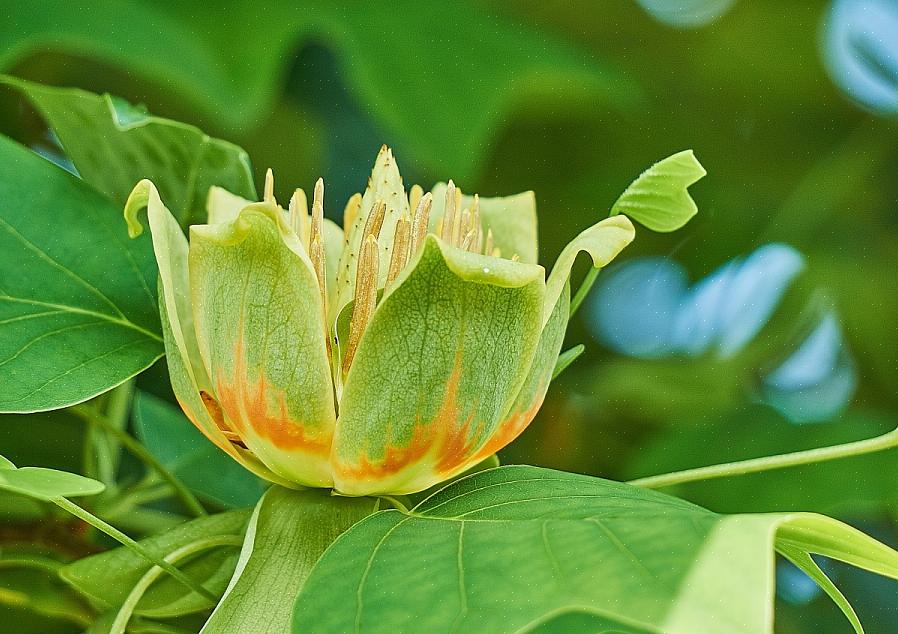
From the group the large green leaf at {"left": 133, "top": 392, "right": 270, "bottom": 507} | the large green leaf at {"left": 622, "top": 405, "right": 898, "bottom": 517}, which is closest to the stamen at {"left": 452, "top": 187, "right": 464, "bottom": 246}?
the large green leaf at {"left": 133, "top": 392, "right": 270, "bottom": 507}

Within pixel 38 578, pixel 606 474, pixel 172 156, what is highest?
pixel 172 156

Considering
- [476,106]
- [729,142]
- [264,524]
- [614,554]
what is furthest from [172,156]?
[729,142]

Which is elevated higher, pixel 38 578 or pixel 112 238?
pixel 112 238

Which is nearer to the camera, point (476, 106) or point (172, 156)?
point (172, 156)

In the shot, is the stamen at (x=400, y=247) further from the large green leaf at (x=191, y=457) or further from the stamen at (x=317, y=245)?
the large green leaf at (x=191, y=457)

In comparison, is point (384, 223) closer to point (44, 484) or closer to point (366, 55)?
point (44, 484)

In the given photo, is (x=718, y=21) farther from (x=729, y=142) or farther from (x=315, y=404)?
(x=315, y=404)

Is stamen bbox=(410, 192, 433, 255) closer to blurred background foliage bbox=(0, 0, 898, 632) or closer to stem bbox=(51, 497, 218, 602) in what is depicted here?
stem bbox=(51, 497, 218, 602)
